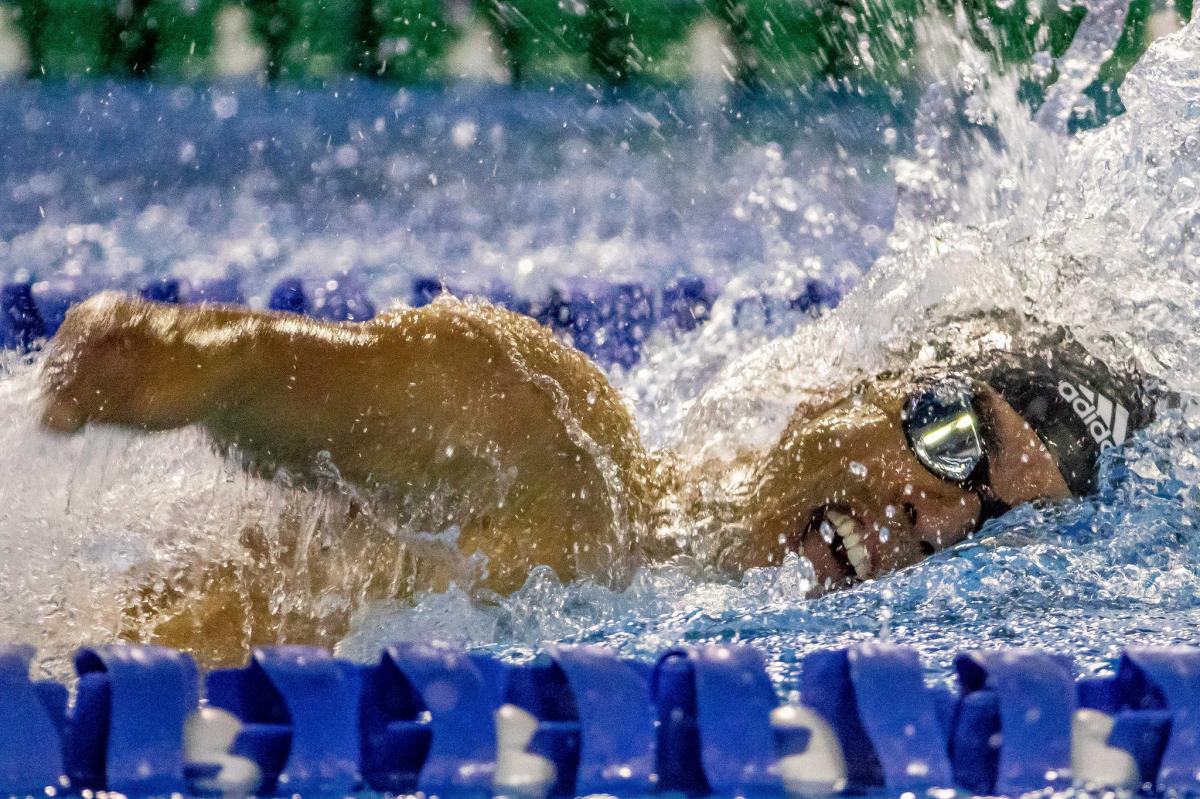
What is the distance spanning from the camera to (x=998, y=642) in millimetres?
1140

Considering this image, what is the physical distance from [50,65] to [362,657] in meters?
2.47

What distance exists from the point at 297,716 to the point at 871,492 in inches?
28.1

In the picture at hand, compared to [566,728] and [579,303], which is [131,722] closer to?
[566,728]

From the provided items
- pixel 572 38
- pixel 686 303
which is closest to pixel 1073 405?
pixel 686 303

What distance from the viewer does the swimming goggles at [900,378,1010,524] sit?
129cm

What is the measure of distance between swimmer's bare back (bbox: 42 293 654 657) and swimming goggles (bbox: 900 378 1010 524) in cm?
32

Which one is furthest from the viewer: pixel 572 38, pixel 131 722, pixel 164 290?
pixel 572 38

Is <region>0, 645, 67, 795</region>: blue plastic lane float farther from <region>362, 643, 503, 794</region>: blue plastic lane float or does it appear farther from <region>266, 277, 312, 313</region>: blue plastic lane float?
<region>266, 277, 312, 313</region>: blue plastic lane float

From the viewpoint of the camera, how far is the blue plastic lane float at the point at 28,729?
31.5 inches

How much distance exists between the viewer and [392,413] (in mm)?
1185

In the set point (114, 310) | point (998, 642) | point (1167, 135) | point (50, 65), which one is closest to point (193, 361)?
point (114, 310)

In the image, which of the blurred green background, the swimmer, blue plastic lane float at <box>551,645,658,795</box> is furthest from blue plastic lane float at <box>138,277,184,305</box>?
blue plastic lane float at <box>551,645,658,795</box>

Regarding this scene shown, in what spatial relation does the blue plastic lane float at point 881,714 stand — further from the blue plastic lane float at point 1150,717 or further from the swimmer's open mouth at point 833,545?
the swimmer's open mouth at point 833,545

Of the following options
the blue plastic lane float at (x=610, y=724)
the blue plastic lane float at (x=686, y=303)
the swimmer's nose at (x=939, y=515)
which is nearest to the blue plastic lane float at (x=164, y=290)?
the blue plastic lane float at (x=686, y=303)
